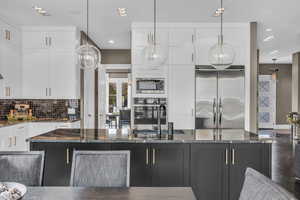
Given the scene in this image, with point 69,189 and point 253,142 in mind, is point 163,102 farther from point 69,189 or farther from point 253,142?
point 69,189

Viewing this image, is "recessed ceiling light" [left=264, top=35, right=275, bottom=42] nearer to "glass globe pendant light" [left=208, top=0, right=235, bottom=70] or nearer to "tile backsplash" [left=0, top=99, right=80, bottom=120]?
"glass globe pendant light" [left=208, top=0, right=235, bottom=70]

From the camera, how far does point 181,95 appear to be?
16.7ft

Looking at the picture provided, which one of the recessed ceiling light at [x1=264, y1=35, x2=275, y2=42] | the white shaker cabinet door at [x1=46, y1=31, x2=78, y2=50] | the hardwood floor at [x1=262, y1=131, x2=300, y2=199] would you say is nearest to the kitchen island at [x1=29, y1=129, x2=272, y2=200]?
the hardwood floor at [x1=262, y1=131, x2=300, y2=199]

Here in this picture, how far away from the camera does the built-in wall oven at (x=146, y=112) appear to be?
507cm

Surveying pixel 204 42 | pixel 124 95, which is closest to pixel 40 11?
pixel 204 42

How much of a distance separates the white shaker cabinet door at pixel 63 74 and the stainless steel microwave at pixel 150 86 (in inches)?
55.2

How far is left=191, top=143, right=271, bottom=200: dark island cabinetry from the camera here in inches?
107

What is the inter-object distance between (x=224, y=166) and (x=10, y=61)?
4456 millimetres

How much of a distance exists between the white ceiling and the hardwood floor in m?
2.83

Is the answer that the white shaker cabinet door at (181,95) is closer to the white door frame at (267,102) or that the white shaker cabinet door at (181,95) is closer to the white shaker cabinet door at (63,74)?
the white shaker cabinet door at (63,74)

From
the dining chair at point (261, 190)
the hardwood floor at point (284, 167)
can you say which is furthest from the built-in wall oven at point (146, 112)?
the dining chair at point (261, 190)

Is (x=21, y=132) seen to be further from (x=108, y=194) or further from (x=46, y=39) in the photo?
(x=108, y=194)

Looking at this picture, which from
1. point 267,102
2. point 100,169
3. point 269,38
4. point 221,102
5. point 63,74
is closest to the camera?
point 100,169

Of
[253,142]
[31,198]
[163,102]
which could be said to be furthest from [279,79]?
[31,198]
